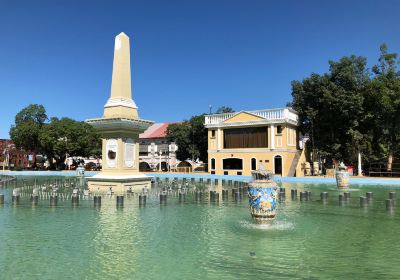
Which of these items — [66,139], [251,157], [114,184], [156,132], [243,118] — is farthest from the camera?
[156,132]

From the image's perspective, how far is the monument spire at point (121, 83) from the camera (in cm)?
2777

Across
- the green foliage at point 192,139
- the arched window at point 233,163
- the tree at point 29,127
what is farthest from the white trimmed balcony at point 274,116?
the tree at point 29,127

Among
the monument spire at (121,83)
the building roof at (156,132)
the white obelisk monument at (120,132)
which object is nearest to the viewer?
the white obelisk monument at (120,132)

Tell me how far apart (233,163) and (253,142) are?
188 inches

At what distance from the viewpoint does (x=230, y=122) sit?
181 feet

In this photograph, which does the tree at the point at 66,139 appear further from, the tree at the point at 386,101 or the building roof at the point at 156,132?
the tree at the point at 386,101

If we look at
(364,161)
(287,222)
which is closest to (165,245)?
Result: (287,222)

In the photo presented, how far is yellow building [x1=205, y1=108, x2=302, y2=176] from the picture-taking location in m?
51.0

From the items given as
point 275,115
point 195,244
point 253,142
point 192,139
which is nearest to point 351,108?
point 275,115

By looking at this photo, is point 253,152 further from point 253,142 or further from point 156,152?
point 156,152

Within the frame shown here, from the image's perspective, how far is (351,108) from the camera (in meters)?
47.7

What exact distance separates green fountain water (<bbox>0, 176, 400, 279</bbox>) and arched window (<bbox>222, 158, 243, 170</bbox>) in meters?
37.4

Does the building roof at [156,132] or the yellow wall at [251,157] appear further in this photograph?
the building roof at [156,132]

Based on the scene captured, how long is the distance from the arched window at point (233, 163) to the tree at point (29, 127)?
38689 mm
